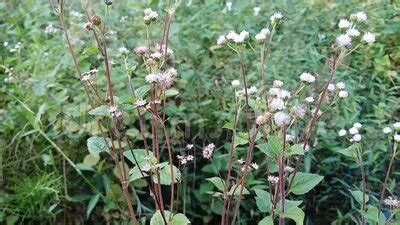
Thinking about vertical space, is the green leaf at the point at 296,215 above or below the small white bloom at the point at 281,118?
below

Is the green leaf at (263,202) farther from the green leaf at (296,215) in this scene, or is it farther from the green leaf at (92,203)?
the green leaf at (92,203)

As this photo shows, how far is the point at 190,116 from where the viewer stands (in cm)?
200

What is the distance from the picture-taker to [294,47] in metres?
2.29

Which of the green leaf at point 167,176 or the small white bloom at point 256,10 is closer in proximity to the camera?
the green leaf at point 167,176

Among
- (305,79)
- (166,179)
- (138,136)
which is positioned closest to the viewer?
(305,79)

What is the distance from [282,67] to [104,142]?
110cm

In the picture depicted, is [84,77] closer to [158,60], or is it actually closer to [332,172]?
[158,60]

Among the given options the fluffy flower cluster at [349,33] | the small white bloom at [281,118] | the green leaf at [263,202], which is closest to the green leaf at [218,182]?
the green leaf at [263,202]

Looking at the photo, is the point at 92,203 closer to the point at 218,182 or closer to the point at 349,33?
the point at 218,182

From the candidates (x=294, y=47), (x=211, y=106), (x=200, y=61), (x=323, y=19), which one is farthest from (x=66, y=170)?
(x=323, y=19)

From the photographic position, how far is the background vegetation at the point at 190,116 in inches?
76.2

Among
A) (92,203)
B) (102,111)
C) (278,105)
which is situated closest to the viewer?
(278,105)

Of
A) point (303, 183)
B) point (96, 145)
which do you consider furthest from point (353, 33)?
point (96, 145)

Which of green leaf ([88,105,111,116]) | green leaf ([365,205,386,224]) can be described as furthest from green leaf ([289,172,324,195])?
green leaf ([88,105,111,116])
